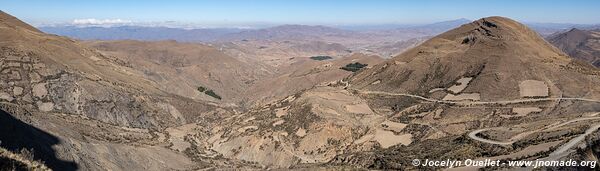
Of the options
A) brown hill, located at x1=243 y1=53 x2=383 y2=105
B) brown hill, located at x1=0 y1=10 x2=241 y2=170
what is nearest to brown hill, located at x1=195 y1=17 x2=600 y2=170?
brown hill, located at x1=0 y1=10 x2=241 y2=170

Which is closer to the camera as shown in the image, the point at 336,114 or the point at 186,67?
the point at 336,114

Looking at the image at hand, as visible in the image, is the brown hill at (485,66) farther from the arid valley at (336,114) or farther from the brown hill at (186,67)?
the brown hill at (186,67)

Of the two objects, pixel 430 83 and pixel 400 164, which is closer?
pixel 400 164

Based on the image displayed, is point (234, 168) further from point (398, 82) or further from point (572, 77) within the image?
point (572, 77)

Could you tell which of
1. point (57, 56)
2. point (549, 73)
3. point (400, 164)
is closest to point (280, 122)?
point (400, 164)

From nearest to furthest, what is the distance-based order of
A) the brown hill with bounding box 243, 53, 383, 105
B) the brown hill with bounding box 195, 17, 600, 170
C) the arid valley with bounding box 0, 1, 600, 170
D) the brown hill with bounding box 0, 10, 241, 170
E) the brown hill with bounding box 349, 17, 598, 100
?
the arid valley with bounding box 0, 1, 600, 170 < the brown hill with bounding box 195, 17, 600, 170 < the brown hill with bounding box 0, 10, 241, 170 < the brown hill with bounding box 349, 17, 598, 100 < the brown hill with bounding box 243, 53, 383, 105

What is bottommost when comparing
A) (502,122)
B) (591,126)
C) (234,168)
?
(234,168)

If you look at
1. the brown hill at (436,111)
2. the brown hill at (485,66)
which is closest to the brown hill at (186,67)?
the brown hill at (436,111)

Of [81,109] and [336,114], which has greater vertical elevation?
[336,114]

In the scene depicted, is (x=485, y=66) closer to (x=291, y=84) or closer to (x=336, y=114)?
(x=336, y=114)

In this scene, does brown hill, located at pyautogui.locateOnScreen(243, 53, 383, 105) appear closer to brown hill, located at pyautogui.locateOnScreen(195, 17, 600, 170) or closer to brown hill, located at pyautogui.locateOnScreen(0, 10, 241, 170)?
brown hill, located at pyautogui.locateOnScreen(0, 10, 241, 170)

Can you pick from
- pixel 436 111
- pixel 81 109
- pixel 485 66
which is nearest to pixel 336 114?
pixel 436 111
